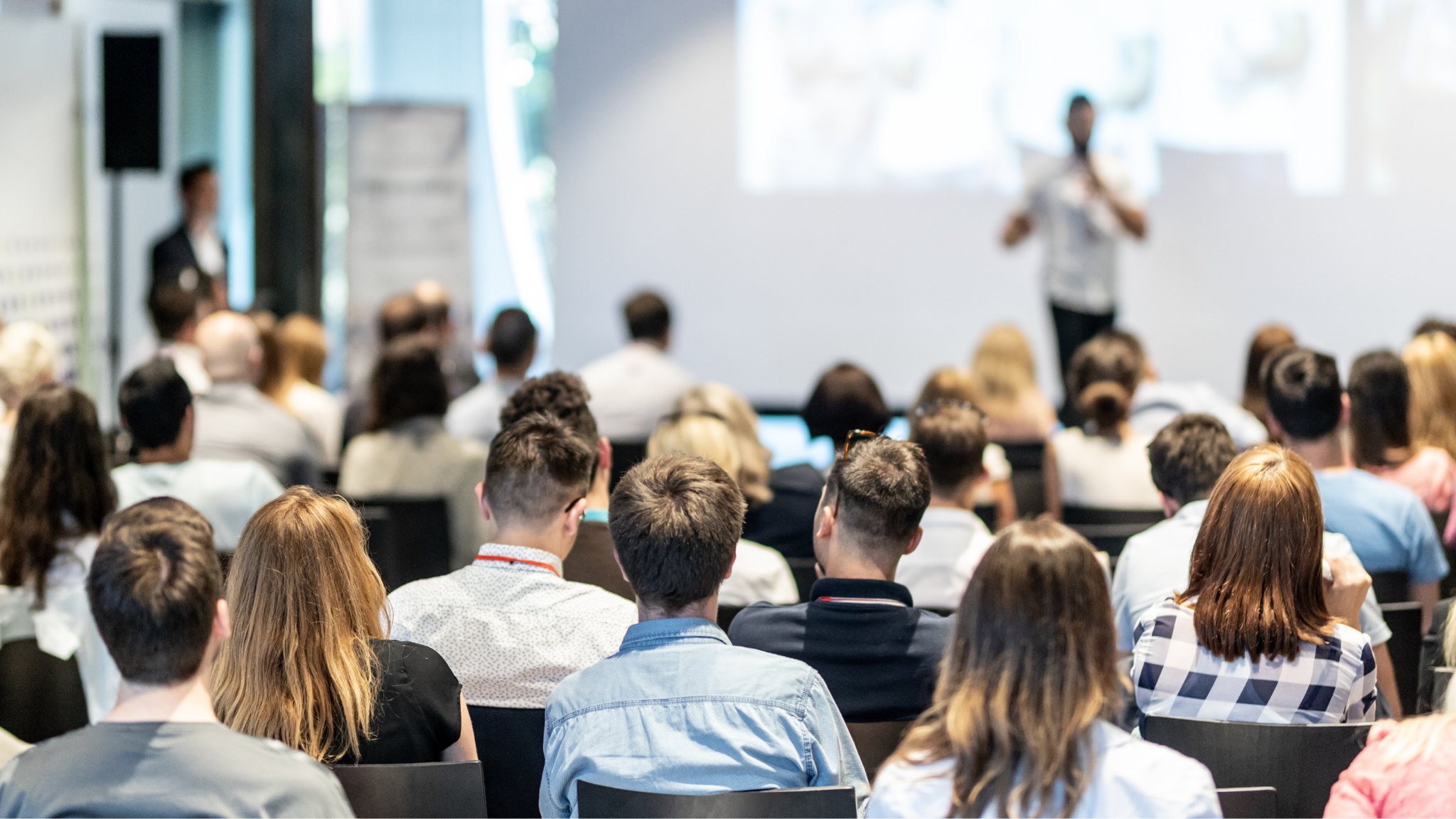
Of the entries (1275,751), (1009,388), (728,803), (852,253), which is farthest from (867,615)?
(852,253)

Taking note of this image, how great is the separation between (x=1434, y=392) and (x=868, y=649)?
8.27ft

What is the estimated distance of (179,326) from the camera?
528cm

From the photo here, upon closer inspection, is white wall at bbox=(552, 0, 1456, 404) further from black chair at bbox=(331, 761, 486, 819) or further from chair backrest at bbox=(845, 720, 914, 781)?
black chair at bbox=(331, 761, 486, 819)

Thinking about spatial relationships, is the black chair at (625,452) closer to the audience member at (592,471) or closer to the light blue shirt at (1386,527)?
the audience member at (592,471)

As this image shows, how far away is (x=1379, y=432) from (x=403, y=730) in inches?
107

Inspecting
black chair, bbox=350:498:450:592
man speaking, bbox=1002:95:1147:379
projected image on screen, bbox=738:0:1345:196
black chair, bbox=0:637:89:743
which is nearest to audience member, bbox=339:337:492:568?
black chair, bbox=350:498:450:592

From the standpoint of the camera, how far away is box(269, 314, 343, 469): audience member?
16.7 ft

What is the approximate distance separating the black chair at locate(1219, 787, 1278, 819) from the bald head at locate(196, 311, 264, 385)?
11.4ft

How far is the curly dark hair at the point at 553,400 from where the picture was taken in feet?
10.7

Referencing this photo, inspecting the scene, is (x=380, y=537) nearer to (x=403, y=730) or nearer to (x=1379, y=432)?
(x=403, y=730)

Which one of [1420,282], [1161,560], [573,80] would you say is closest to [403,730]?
[1161,560]

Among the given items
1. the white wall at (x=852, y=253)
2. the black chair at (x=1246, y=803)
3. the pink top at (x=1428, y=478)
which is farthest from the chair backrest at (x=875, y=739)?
the white wall at (x=852, y=253)

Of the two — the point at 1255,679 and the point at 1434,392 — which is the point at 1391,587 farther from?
the point at 1255,679

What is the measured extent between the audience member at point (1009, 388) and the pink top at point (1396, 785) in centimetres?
330
